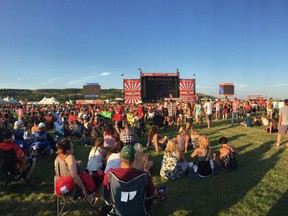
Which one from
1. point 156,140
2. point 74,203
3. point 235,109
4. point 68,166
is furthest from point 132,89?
point 68,166

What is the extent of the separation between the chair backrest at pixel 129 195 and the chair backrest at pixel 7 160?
3.35 metres

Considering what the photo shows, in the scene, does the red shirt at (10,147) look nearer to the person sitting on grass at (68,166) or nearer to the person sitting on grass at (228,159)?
the person sitting on grass at (68,166)

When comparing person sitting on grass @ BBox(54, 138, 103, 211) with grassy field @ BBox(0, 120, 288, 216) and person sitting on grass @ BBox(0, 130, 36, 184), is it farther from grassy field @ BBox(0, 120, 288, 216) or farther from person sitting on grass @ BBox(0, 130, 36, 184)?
person sitting on grass @ BBox(0, 130, 36, 184)

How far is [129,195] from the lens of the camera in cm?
262

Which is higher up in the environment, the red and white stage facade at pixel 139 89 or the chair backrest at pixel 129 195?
the red and white stage facade at pixel 139 89

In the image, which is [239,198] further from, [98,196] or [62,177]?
[62,177]

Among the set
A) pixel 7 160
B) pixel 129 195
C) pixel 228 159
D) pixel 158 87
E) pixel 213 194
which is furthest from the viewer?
pixel 158 87

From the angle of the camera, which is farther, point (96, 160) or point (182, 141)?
point (182, 141)

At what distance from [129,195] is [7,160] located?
11.8 ft

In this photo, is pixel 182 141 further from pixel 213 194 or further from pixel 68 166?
pixel 68 166

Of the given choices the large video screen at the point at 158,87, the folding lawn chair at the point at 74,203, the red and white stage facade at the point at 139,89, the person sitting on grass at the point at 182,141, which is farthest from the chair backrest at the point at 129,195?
the large video screen at the point at 158,87

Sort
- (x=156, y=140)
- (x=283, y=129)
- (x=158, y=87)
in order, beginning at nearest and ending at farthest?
(x=283, y=129), (x=156, y=140), (x=158, y=87)

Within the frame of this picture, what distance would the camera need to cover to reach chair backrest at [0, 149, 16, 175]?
194 inches

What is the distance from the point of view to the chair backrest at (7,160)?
16.2ft
